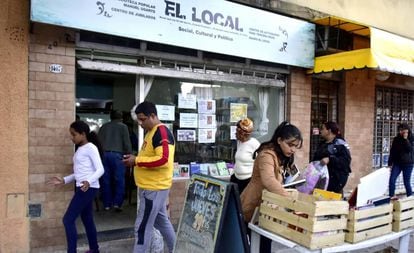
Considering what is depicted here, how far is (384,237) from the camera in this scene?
117 inches

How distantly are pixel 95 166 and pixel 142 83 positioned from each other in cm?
149

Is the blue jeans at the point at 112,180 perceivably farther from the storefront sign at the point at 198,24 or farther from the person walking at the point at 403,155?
the person walking at the point at 403,155

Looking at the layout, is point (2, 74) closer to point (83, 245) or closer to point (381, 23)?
point (83, 245)

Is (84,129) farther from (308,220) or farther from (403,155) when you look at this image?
(403,155)

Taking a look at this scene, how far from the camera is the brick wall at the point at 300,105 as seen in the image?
668 cm

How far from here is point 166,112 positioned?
5574mm

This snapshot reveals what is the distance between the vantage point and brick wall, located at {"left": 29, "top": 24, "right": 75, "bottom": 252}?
434 centimetres

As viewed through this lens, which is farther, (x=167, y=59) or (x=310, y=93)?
(x=310, y=93)

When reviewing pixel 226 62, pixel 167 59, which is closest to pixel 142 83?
pixel 167 59

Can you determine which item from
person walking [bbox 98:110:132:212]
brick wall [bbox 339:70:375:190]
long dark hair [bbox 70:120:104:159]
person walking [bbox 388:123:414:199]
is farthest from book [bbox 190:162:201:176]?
person walking [bbox 388:123:414:199]

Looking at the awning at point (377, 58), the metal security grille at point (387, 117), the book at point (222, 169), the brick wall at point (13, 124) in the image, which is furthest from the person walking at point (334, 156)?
the metal security grille at point (387, 117)

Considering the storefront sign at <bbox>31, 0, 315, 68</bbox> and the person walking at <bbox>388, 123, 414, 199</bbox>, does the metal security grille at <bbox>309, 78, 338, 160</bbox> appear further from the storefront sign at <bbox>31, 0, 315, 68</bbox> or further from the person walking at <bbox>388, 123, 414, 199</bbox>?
the person walking at <bbox>388, 123, 414, 199</bbox>

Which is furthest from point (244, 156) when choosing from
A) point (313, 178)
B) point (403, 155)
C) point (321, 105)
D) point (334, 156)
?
point (403, 155)

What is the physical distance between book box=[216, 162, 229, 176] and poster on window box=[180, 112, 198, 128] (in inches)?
31.5
